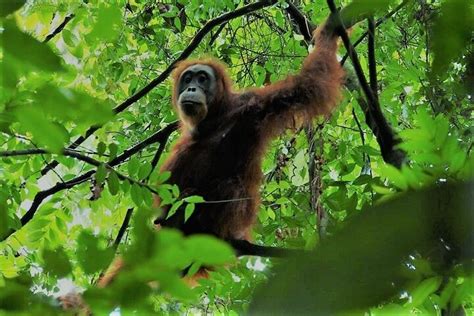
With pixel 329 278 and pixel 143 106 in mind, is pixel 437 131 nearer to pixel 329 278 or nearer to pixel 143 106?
pixel 329 278

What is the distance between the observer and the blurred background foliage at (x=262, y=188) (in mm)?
435

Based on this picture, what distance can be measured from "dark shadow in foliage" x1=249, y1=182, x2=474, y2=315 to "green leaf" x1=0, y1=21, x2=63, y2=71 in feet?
0.78

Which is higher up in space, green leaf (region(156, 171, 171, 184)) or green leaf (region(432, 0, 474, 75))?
green leaf (region(156, 171, 171, 184))

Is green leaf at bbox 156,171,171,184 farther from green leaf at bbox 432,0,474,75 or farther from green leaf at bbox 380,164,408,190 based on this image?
green leaf at bbox 432,0,474,75

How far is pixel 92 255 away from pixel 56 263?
0.04m

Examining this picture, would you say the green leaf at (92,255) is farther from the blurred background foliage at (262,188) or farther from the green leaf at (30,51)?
the green leaf at (30,51)

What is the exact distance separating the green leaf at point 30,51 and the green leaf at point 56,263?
0.70 feet

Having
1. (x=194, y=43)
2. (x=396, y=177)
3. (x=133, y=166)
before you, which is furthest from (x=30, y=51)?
(x=194, y=43)

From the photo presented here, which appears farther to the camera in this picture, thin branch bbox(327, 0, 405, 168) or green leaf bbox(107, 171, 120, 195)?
green leaf bbox(107, 171, 120, 195)

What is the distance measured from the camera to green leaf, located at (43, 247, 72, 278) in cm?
68

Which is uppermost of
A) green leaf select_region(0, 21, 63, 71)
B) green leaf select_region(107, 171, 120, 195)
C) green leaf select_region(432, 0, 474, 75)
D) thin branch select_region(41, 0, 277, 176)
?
thin branch select_region(41, 0, 277, 176)

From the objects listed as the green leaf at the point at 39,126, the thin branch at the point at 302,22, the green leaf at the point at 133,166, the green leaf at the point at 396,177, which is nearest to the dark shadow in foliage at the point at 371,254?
the green leaf at the point at 39,126

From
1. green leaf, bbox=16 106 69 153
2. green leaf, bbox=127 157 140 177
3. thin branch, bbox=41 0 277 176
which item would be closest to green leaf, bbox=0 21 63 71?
green leaf, bbox=16 106 69 153

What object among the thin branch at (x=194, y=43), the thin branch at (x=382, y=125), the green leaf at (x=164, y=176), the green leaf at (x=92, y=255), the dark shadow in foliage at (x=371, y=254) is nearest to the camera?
the dark shadow in foliage at (x=371, y=254)
